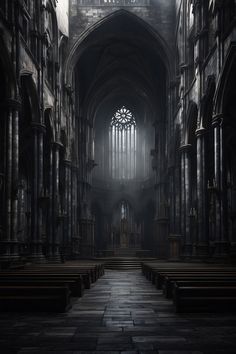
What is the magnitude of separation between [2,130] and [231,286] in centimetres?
1442

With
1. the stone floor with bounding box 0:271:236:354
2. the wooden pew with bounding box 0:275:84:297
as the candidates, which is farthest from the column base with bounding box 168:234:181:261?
the stone floor with bounding box 0:271:236:354

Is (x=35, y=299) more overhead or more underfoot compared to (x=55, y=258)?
more overhead

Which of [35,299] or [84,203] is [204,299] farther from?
[84,203]

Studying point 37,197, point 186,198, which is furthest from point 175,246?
point 37,197

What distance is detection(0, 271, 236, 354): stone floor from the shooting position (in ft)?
18.3

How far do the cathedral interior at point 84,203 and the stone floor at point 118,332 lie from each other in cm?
2

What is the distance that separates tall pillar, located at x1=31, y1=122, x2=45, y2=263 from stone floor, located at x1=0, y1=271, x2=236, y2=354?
56.5ft

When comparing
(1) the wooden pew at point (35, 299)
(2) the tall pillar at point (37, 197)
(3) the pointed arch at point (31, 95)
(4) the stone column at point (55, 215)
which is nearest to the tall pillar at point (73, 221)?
(4) the stone column at point (55, 215)

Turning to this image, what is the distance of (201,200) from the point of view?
92.2 ft

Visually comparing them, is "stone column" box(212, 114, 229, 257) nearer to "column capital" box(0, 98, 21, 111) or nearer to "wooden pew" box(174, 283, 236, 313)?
"column capital" box(0, 98, 21, 111)

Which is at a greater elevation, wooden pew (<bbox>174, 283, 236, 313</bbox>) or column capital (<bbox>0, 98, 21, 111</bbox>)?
column capital (<bbox>0, 98, 21, 111</bbox>)

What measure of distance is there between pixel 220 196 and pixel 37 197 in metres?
10.1

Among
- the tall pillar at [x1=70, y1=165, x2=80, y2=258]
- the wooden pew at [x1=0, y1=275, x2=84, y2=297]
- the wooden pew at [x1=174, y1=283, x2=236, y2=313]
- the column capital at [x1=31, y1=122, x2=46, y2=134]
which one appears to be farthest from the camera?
the tall pillar at [x1=70, y1=165, x2=80, y2=258]

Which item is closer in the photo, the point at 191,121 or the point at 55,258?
the point at 55,258
